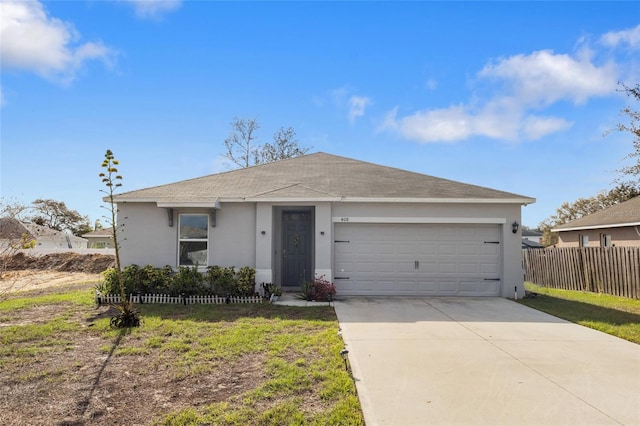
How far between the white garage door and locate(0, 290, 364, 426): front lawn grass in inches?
124

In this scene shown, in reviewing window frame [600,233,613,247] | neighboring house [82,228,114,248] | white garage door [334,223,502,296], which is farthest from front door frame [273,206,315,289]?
neighboring house [82,228,114,248]

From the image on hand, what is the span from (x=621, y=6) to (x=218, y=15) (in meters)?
10.6

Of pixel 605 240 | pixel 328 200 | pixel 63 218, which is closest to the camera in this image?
pixel 328 200

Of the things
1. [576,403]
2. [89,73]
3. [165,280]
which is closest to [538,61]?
[576,403]

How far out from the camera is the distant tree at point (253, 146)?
1243 inches

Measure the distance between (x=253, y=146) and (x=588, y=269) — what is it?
24.8 meters

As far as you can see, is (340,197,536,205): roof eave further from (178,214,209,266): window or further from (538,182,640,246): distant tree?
(538,182,640,246): distant tree

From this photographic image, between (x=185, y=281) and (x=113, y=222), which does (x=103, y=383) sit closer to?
(x=113, y=222)

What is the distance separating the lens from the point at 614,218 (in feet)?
59.2

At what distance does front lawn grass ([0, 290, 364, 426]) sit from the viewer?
3.84 metres

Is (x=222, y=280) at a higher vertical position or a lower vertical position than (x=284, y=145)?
lower

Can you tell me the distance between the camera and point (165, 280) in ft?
33.3

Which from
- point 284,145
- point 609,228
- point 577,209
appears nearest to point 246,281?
point 609,228

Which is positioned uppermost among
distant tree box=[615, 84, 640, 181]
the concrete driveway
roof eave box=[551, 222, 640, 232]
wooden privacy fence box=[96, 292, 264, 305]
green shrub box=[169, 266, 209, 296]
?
distant tree box=[615, 84, 640, 181]
